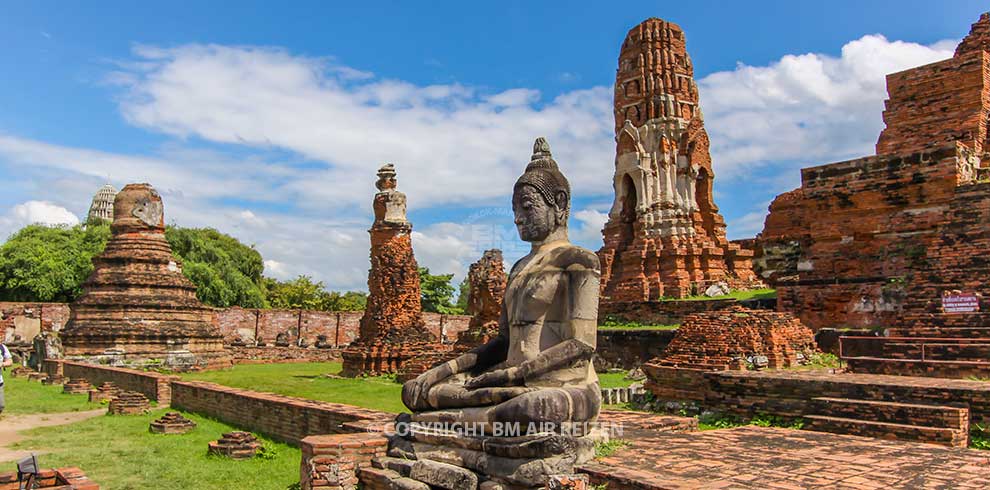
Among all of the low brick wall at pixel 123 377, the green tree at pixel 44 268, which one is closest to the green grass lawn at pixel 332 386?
the low brick wall at pixel 123 377

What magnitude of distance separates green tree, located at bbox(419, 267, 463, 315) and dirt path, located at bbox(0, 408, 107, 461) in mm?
31296

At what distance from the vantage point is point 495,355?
5.93 m

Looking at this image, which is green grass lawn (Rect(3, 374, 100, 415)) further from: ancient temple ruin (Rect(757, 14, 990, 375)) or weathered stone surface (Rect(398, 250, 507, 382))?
ancient temple ruin (Rect(757, 14, 990, 375))

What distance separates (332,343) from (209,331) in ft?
29.5

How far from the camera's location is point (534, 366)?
516 centimetres

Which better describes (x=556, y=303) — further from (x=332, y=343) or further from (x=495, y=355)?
(x=332, y=343)

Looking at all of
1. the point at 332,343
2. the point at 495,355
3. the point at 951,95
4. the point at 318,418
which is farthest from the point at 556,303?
the point at 332,343

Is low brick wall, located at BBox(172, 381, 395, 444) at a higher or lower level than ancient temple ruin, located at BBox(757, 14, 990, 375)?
lower

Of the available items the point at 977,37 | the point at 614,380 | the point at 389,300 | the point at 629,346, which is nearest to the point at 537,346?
the point at 614,380

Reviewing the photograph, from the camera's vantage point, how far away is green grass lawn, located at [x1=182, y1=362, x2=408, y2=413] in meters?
12.2

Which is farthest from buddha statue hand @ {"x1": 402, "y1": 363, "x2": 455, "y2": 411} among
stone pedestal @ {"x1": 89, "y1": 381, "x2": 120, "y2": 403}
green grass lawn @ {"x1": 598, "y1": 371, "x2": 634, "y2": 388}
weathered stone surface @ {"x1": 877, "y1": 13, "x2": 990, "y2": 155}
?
weathered stone surface @ {"x1": 877, "y1": 13, "x2": 990, "y2": 155}

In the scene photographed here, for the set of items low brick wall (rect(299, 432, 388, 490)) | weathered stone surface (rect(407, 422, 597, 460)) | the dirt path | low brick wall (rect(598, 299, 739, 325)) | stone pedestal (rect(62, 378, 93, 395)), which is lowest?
the dirt path

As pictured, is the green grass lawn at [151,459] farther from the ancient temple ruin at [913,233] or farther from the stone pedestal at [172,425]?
the ancient temple ruin at [913,233]

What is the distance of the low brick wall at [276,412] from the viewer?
839 cm
